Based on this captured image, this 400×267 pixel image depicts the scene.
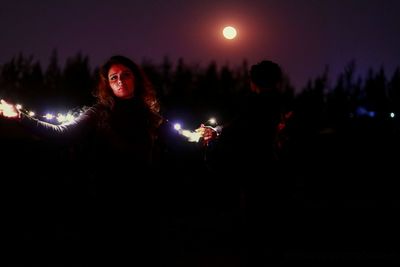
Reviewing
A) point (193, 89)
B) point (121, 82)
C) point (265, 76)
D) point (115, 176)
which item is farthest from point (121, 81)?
point (193, 89)

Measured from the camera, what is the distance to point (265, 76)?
3596mm

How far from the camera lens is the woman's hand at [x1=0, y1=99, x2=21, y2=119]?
2.91 m

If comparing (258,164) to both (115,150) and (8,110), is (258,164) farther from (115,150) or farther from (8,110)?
(8,110)

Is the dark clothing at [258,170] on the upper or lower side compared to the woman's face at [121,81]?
lower

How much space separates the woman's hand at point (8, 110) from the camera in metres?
2.91

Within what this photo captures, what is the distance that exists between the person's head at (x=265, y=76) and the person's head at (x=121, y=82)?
862 millimetres

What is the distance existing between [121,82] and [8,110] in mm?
941

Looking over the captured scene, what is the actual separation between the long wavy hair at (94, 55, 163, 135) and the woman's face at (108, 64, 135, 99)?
0.11ft

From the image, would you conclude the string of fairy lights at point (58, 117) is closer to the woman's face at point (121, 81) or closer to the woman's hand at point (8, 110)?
the woman's hand at point (8, 110)

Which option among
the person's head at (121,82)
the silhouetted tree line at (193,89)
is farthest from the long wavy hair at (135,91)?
the silhouetted tree line at (193,89)

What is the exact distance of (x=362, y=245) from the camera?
22.5 feet

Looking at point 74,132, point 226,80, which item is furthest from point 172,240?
point 226,80

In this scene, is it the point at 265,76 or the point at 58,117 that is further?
the point at 58,117

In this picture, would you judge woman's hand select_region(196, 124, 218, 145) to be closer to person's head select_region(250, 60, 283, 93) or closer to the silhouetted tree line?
person's head select_region(250, 60, 283, 93)
